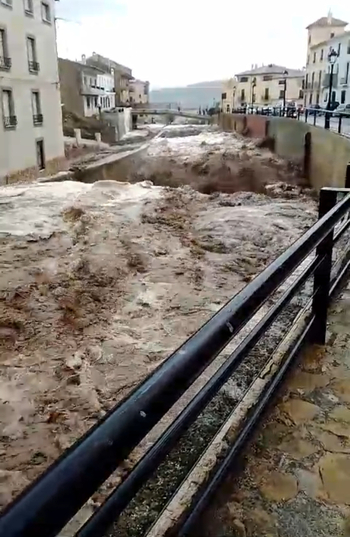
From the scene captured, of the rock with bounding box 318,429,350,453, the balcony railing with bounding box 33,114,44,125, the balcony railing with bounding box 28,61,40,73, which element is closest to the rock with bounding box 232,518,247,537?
the rock with bounding box 318,429,350,453

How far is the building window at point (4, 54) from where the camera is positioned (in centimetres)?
1942

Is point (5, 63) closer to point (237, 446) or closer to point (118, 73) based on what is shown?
point (237, 446)

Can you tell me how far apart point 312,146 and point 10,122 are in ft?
39.1

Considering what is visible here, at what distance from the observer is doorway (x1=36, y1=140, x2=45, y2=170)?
2289cm

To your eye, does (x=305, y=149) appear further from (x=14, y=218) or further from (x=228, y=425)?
(x=228, y=425)

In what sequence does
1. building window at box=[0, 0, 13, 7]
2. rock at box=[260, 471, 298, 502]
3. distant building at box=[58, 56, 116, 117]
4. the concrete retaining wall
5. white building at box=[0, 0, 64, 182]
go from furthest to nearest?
distant building at box=[58, 56, 116, 117] → white building at box=[0, 0, 64, 182] → building window at box=[0, 0, 13, 7] → the concrete retaining wall → rock at box=[260, 471, 298, 502]

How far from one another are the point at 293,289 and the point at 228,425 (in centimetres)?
68

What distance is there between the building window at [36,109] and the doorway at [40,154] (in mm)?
918

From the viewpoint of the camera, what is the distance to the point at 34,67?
2242 centimetres

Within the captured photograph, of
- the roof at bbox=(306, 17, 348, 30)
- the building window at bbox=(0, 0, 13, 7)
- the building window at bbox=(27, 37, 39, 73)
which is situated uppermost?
the roof at bbox=(306, 17, 348, 30)

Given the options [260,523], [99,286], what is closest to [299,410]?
[260,523]

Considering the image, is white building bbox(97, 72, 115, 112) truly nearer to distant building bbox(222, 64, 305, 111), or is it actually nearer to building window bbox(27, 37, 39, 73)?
distant building bbox(222, 64, 305, 111)

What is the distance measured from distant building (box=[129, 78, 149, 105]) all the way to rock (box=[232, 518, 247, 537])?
8372 centimetres

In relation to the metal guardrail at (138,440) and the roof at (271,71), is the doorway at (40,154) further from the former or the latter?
the roof at (271,71)
